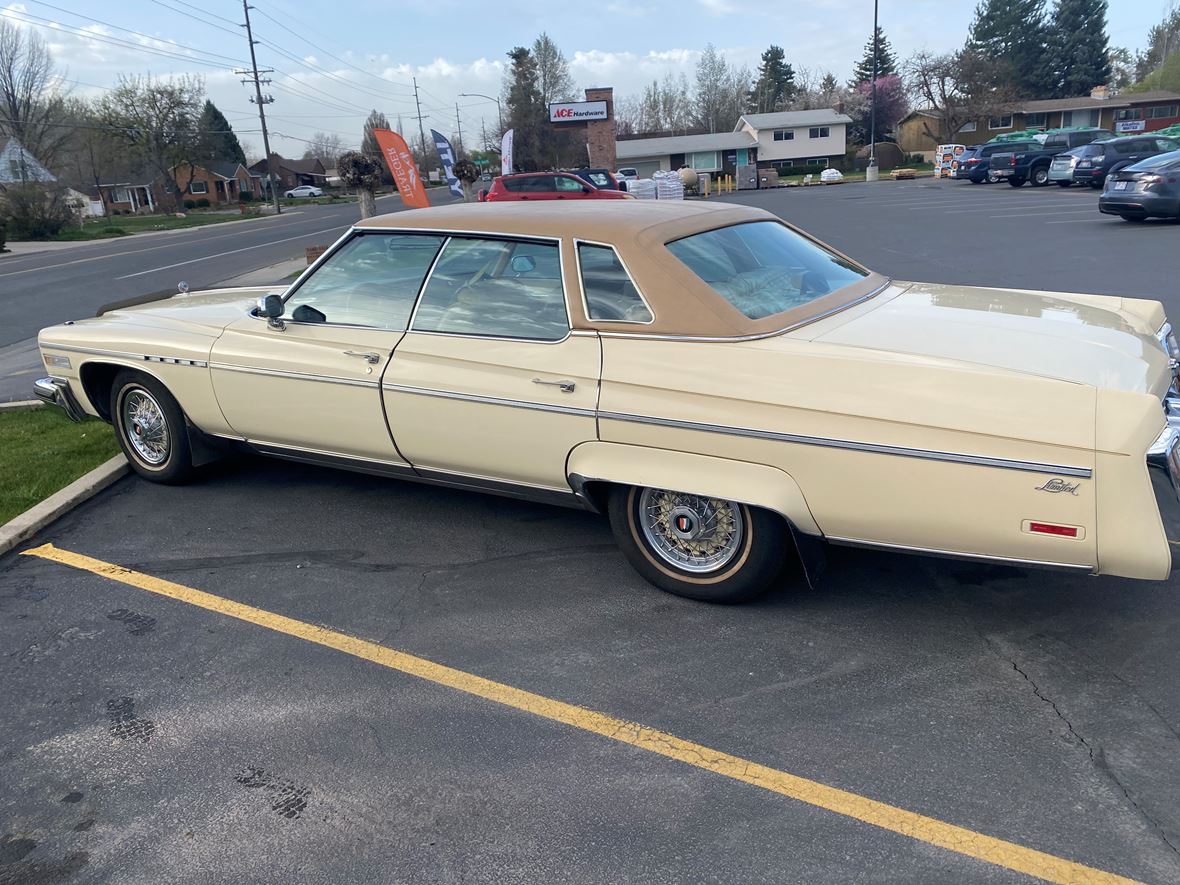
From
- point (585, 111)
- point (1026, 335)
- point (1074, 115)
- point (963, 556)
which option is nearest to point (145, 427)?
point (963, 556)

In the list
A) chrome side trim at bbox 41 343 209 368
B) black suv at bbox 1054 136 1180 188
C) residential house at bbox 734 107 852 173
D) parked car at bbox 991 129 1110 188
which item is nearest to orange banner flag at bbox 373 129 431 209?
chrome side trim at bbox 41 343 209 368

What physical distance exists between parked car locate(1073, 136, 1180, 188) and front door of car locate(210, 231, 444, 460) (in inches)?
1068

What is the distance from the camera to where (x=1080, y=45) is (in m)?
77.3

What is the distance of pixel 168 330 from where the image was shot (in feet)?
16.5

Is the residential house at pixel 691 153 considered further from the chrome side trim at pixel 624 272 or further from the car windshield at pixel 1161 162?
the chrome side trim at pixel 624 272

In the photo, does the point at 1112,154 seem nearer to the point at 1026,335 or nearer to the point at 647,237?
the point at 1026,335

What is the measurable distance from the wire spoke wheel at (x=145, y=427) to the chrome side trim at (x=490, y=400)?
1897mm

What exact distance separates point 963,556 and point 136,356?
442 centimetres

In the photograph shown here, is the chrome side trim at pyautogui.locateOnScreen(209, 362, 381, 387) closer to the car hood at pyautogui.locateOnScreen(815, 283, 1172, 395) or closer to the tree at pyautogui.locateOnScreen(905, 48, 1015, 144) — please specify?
the car hood at pyautogui.locateOnScreen(815, 283, 1172, 395)

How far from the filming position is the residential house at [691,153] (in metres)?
70.8

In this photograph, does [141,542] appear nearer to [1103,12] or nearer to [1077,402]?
[1077,402]

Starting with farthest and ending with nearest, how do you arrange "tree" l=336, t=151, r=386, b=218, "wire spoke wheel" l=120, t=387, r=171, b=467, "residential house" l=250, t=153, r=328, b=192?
1. "residential house" l=250, t=153, r=328, b=192
2. "tree" l=336, t=151, r=386, b=218
3. "wire spoke wheel" l=120, t=387, r=171, b=467

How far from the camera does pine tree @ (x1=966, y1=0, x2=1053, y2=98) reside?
7831cm

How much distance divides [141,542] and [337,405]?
1.36 m
